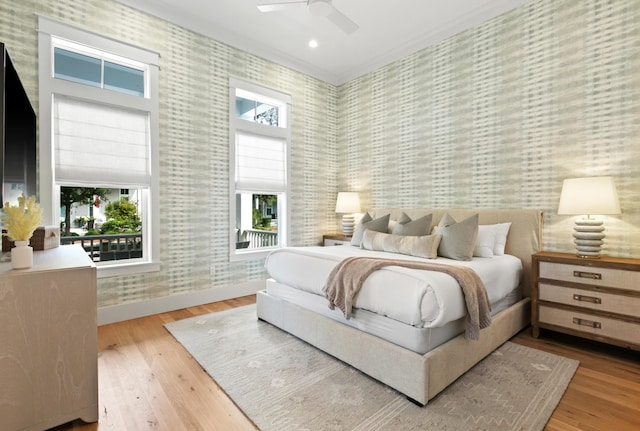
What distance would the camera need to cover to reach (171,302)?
356 centimetres

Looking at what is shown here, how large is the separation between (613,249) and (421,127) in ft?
7.75

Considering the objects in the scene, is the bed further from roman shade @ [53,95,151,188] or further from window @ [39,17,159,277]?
roman shade @ [53,95,151,188]

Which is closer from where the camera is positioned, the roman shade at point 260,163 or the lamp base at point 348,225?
the roman shade at point 260,163

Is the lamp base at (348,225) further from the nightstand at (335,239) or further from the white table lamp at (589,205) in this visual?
the white table lamp at (589,205)

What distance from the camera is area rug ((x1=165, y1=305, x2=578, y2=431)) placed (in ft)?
5.57

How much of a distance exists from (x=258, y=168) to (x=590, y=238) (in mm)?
3658

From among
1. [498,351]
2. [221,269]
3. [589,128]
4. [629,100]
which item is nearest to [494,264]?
[498,351]

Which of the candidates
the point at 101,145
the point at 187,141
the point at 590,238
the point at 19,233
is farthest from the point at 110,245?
the point at 590,238

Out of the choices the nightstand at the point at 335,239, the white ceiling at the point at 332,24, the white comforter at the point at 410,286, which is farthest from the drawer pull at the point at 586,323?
the white ceiling at the point at 332,24

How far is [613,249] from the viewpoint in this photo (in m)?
2.77

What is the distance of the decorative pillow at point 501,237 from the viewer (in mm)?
3152

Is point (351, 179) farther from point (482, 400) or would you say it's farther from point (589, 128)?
point (482, 400)

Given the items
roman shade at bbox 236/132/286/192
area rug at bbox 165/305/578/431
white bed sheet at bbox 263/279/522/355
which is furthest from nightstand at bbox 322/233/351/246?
area rug at bbox 165/305/578/431

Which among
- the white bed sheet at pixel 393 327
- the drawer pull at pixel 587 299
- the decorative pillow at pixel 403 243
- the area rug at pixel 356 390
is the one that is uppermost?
the decorative pillow at pixel 403 243
